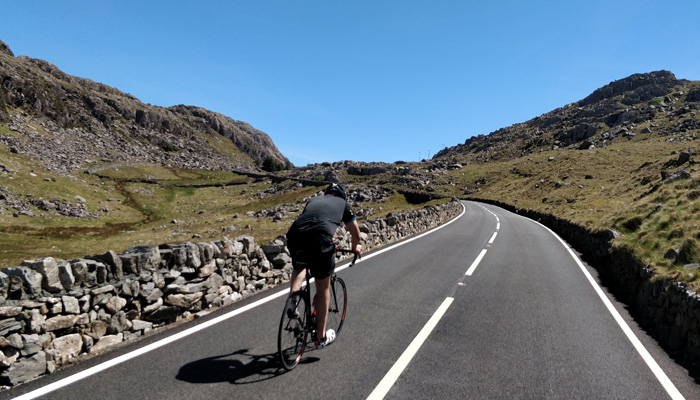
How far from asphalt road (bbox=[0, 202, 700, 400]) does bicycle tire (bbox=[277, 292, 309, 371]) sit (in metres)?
0.18

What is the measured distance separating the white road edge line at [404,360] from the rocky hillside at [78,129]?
93064 mm

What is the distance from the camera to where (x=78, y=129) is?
134500 millimetres

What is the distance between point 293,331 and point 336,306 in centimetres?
131

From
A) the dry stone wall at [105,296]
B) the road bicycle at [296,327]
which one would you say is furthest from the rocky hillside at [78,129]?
the road bicycle at [296,327]

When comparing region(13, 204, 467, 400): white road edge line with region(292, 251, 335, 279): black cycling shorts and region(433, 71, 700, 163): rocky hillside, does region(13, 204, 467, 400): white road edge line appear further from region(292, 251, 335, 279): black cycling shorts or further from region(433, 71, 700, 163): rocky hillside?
region(433, 71, 700, 163): rocky hillside

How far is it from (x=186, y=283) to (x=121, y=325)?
1349 millimetres

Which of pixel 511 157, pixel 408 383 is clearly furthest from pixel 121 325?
pixel 511 157

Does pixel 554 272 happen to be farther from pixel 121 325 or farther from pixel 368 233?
pixel 121 325

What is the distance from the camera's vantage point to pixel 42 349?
4344 mm

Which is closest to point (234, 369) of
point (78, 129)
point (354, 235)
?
point (354, 235)

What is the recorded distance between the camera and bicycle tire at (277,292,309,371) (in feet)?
14.8

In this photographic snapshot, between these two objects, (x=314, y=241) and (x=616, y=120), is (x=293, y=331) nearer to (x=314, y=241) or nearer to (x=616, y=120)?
(x=314, y=241)

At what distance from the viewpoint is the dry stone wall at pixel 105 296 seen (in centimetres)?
420

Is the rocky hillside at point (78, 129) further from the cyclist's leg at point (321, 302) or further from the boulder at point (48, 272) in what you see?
the cyclist's leg at point (321, 302)
